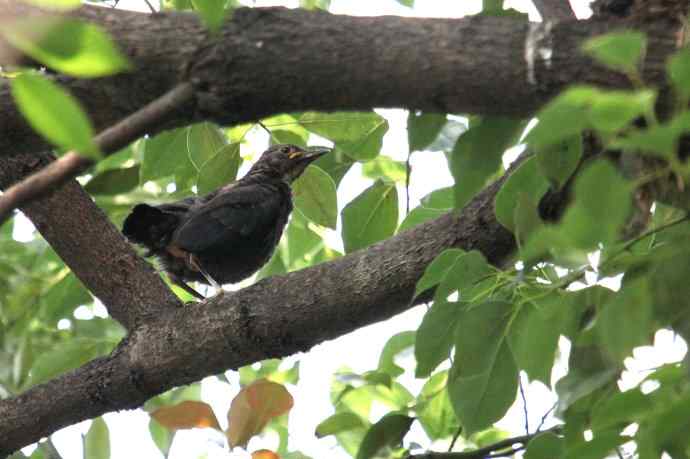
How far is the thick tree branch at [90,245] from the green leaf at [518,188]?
68.4 inches

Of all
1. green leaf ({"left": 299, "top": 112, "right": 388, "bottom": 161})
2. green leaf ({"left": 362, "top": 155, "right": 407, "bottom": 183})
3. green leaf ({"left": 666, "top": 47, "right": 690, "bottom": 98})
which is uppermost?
green leaf ({"left": 362, "top": 155, "right": 407, "bottom": 183})

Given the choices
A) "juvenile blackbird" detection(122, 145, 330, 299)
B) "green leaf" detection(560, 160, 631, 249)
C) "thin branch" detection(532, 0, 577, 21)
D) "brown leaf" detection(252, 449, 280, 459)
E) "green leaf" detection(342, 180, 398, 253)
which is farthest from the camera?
"juvenile blackbird" detection(122, 145, 330, 299)

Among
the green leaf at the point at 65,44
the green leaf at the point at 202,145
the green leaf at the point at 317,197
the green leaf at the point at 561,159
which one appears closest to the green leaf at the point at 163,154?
the green leaf at the point at 202,145

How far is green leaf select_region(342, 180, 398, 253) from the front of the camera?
151 inches

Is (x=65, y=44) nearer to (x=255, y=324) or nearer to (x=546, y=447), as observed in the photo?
(x=546, y=447)

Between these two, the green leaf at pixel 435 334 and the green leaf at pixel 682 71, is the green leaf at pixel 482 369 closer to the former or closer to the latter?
the green leaf at pixel 435 334

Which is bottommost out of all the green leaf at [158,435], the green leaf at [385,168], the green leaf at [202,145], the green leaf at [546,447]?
the green leaf at [546,447]

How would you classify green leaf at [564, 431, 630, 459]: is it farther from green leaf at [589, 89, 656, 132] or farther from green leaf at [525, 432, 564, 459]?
green leaf at [589, 89, 656, 132]

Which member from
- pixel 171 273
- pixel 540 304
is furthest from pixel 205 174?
pixel 171 273

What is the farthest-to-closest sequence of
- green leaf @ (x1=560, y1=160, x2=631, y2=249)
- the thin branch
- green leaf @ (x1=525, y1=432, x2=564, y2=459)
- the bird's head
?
1. the bird's head
2. the thin branch
3. green leaf @ (x1=525, y1=432, x2=564, y2=459)
4. green leaf @ (x1=560, y1=160, x2=631, y2=249)

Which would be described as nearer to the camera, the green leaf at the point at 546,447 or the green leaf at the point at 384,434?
the green leaf at the point at 546,447

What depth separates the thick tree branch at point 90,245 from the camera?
4.03 metres

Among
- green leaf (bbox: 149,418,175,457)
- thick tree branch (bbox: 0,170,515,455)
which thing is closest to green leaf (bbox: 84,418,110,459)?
thick tree branch (bbox: 0,170,515,455)

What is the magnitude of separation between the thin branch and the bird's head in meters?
2.91
